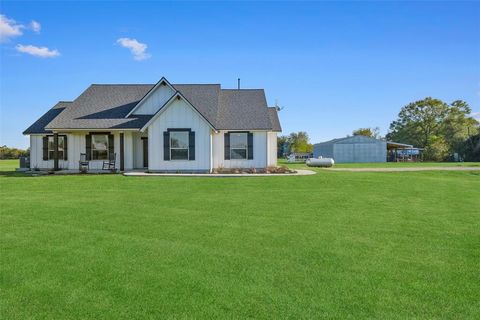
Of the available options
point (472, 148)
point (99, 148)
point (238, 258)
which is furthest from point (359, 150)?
point (238, 258)

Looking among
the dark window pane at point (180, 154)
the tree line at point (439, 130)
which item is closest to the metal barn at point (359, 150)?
the tree line at point (439, 130)

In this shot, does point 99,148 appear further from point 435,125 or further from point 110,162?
point 435,125

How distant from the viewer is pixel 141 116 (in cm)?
2419

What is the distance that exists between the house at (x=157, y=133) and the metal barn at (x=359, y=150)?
3059 centimetres

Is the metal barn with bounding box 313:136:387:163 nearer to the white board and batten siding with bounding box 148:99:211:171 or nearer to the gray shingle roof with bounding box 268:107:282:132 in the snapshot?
the gray shingle roof with bounding box 268:107:282:132

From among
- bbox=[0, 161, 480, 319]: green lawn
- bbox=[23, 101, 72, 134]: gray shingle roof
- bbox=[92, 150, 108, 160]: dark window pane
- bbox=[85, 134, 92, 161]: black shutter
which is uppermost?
bbox=[23, 101, 72, 134]: gray shingle roof

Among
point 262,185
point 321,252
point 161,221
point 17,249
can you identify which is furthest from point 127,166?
point 321,252

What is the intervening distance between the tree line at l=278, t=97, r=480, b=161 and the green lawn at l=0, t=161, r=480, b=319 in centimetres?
5386

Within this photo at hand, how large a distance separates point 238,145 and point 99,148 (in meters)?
8.52

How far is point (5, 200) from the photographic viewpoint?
462 inches

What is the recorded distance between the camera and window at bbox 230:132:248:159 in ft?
77.4

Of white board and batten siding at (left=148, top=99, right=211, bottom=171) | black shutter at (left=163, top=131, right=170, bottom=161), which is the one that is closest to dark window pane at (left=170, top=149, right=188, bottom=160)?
white board and batten siding at (left=148, top=99, right=211, bottom=171)

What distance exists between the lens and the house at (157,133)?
71.6 feet

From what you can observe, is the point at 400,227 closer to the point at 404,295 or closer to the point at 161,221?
the point at 404,295
